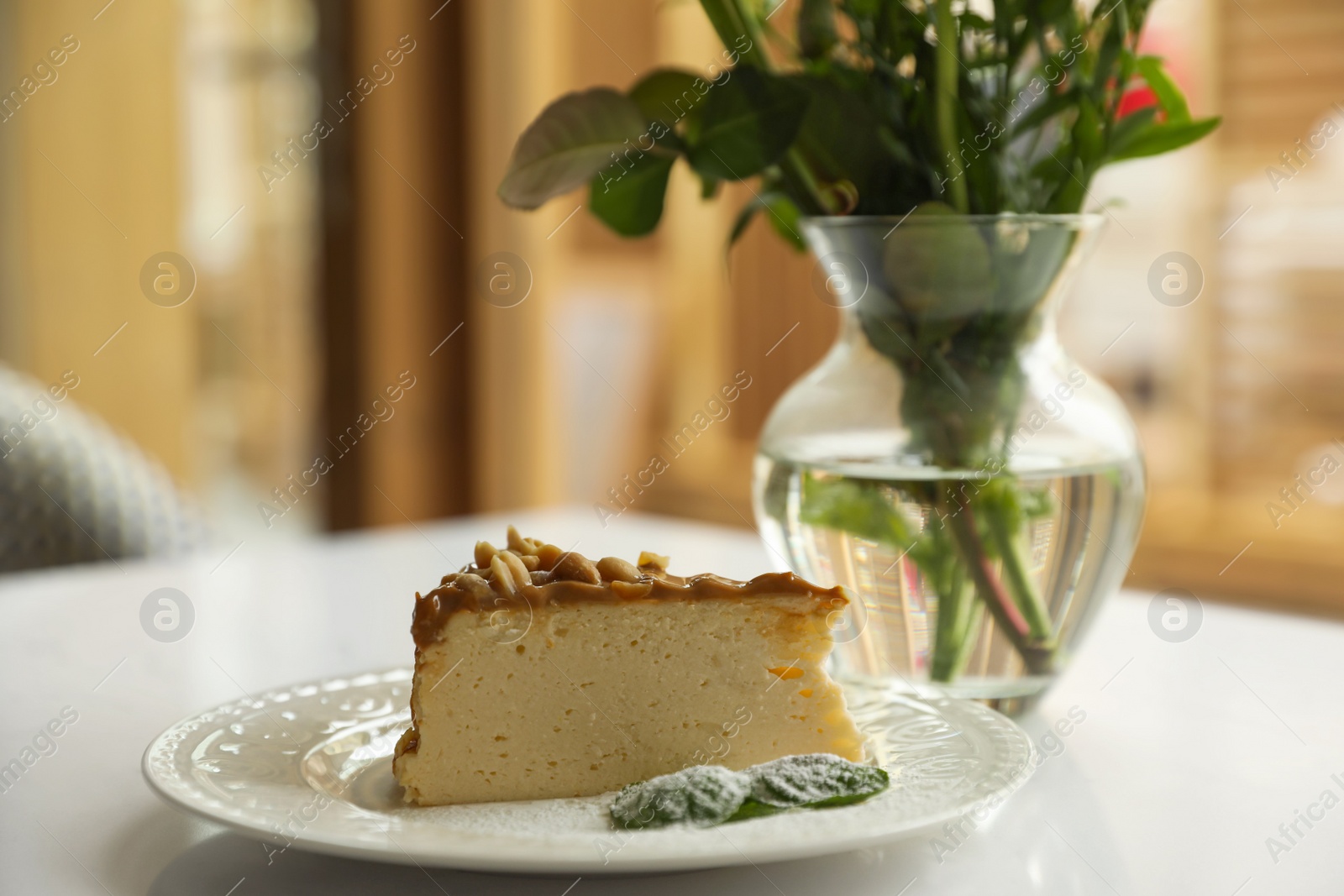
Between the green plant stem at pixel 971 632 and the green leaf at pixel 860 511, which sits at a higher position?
the green leaf at pixel 860 511

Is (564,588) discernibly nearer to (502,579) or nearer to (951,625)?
(502,579)

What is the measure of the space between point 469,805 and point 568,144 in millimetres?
374

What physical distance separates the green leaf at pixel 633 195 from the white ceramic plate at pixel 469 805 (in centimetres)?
32

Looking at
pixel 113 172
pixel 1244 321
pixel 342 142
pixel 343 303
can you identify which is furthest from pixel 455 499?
pixel 1244 321

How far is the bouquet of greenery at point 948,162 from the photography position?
73cm

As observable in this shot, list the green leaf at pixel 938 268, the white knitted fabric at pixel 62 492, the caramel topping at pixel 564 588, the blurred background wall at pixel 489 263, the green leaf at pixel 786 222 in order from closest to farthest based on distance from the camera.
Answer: the caramel topping at pixel 564 588
the green leaf at pixel 938 268
the green leaf at pixel 786 222
the white knitted fabric at pixel 62 492
the blurred background wall at pixel 489 263

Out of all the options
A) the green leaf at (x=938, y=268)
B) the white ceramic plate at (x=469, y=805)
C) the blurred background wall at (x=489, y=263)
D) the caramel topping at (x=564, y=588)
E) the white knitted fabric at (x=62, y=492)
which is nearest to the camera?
the white ceramic plate at (x=469, y=805)

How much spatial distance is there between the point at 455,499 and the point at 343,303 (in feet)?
1.55

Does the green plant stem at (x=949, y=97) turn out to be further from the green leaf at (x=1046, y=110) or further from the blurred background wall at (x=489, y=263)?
the blurred background wall at (x=489, y=263)

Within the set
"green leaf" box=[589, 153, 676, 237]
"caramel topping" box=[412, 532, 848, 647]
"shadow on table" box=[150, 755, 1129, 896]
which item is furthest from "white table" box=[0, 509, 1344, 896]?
"green leaf" box=[589, 153, 676, 237]

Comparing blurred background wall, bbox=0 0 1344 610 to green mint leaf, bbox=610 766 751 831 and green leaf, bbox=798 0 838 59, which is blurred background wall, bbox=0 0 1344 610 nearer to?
green leaf, bbox=798 0 838 59

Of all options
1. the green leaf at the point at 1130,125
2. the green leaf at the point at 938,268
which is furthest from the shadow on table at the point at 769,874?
the green leaf at the point at 1130,125

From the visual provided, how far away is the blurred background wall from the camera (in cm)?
247

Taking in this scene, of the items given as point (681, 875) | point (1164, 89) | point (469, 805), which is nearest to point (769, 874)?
point (681, 875)
